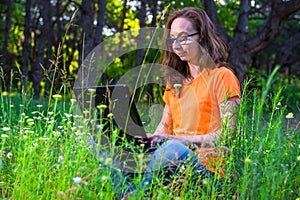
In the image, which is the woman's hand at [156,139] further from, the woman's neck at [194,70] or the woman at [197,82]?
the woman's neck at [194,70]

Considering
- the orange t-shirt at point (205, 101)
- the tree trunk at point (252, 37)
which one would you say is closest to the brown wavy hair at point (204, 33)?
the orange t-shirt at point (205, 101)

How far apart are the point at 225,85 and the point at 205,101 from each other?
0.63 feet

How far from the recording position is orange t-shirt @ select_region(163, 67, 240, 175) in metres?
3.40

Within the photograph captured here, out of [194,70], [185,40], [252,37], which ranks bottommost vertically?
[194,70]

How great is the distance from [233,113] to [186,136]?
0.34 metres

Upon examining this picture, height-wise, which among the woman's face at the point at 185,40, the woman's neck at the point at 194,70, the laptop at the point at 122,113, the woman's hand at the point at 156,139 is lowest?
the woman's hand at the point at 156,139

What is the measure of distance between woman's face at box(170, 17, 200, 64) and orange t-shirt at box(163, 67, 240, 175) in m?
0.15

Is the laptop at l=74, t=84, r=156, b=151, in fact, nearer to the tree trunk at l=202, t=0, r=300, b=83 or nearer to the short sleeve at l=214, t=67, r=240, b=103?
the short sleeve at l=214, t=67, r=240, b=103

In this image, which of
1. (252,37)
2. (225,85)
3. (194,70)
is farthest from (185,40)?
(252,37)

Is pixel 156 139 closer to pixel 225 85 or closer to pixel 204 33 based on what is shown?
pixel 225 85

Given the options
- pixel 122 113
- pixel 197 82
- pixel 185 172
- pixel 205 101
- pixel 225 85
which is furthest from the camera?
pixel 197 82

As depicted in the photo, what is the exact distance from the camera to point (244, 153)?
312 centimetres

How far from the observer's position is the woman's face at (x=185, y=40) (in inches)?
138

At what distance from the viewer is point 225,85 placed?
3.38m
